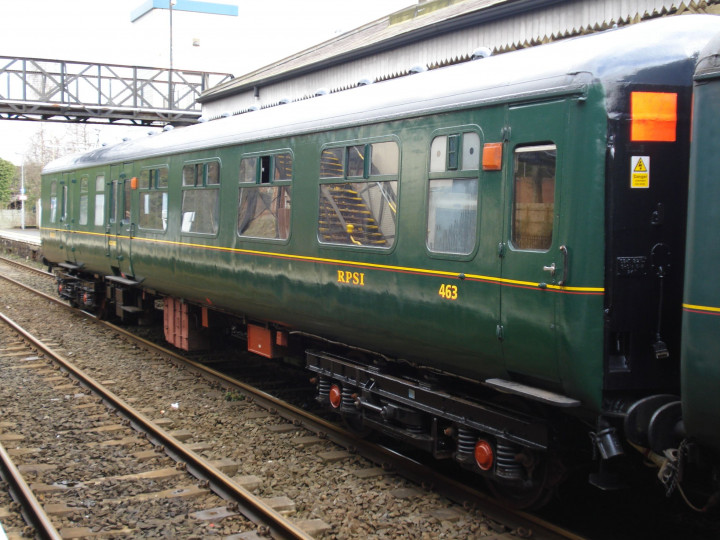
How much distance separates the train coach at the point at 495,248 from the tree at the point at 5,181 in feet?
236

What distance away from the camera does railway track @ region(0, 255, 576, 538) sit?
18.1 feet

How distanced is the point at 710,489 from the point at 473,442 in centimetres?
170

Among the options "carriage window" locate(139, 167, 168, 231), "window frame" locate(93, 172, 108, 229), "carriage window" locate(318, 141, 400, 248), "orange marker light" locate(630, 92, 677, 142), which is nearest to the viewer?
"orange marker light" locate(630, 92, 677, 142)

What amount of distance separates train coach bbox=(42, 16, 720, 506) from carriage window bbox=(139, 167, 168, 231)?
8.51 feet

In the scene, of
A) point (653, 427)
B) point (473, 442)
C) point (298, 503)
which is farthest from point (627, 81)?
point (298, 503)

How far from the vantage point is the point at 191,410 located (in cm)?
884

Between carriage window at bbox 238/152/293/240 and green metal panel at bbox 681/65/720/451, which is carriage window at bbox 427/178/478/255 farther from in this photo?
carriage window at bbox 238/152/293/240

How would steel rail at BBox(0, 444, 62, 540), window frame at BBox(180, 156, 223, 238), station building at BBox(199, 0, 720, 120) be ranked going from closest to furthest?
steel rail at BBox(0, 444, 62, 540) → station building at BBox(199, 0, 720, 120) → window frame at BBox(180, 156, 223, 238)

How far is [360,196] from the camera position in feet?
21.7

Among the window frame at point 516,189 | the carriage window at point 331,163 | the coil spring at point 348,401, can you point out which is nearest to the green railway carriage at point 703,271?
the window frame at point 516,189

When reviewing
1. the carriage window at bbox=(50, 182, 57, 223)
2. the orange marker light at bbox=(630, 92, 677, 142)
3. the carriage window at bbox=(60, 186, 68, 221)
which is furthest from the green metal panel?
the carriage window at bbox=(50, 182, 57, 223)

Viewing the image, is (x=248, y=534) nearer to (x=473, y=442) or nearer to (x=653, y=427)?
(x=473, y=442)

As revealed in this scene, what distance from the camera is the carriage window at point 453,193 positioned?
5.37 metres

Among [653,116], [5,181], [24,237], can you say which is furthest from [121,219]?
[5,181]
